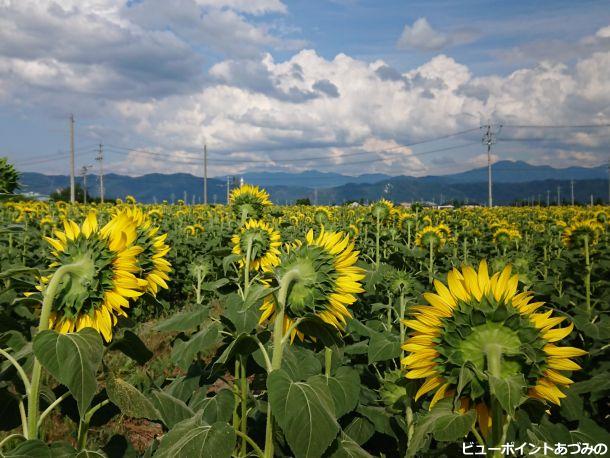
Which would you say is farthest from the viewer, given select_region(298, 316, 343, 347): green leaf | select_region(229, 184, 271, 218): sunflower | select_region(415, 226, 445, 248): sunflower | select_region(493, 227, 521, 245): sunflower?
select_region(493, 227, 521, 245): sunflower

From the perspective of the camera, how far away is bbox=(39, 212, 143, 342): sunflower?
1.59 meters

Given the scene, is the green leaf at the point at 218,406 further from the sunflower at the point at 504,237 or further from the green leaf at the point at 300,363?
the sunflower at the point at 504,237

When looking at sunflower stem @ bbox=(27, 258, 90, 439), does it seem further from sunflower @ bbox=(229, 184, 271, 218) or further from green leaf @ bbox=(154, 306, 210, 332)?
sunflower @ bbox=(229, 184, 271, 218)

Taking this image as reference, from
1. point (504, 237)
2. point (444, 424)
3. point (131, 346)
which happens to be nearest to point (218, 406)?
point (131, 346)

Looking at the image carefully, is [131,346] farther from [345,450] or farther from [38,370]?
[345,450]

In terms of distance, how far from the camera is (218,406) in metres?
2.27

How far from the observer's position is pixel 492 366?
1.24 m

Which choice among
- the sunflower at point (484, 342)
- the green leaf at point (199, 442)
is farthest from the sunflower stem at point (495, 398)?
the green leaf at point (199, 442)

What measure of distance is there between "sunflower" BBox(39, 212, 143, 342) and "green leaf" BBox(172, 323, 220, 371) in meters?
0.58

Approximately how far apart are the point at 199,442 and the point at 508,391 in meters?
0.91

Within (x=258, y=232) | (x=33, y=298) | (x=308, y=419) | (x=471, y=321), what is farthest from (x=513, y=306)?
(x=258, y=232)

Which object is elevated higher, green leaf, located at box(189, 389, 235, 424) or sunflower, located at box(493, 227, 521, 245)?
sunflower, located at box(493, 227, 521, 245)

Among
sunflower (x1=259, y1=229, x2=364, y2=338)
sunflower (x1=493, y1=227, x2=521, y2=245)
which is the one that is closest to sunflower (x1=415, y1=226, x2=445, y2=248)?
sunflower (x1=493, y1=227, x2=521, y2=245)

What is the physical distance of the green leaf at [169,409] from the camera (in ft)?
6.15
